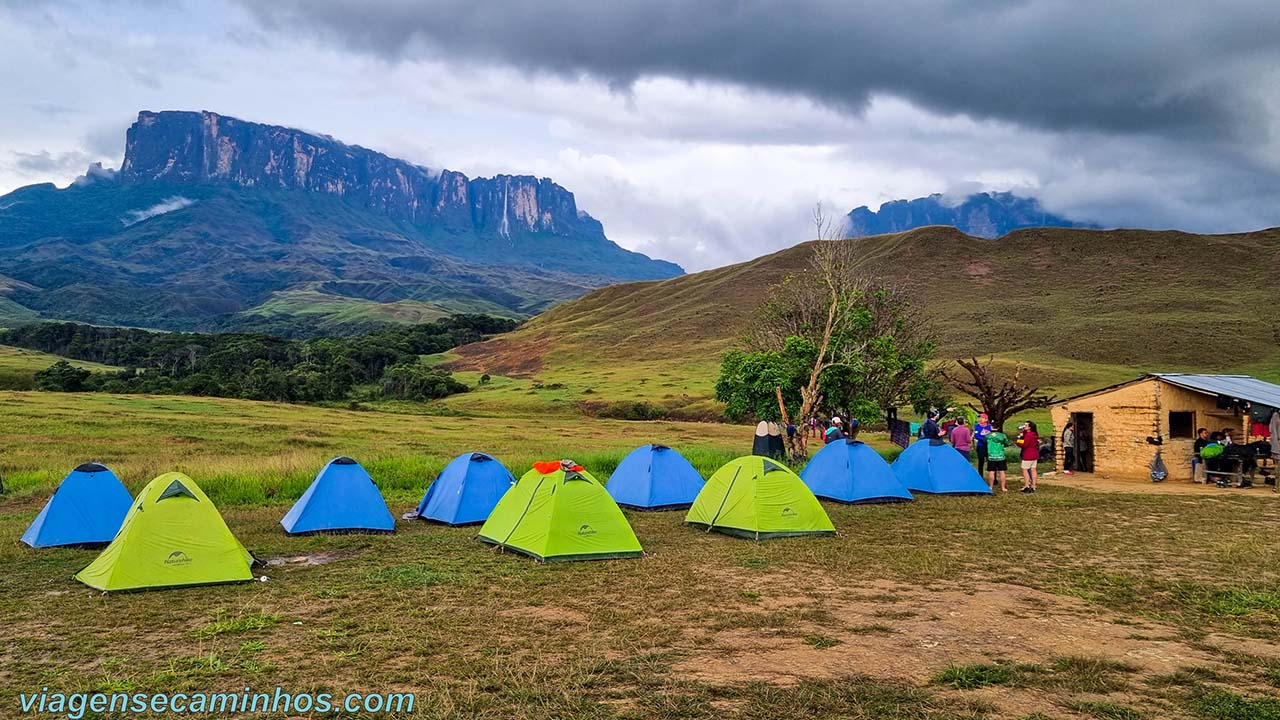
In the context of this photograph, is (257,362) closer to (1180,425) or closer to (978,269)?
(1180,425)

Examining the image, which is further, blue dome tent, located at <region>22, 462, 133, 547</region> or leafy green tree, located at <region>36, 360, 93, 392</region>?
leafy green tree, located at <region>36, 360, 93, 392</region>

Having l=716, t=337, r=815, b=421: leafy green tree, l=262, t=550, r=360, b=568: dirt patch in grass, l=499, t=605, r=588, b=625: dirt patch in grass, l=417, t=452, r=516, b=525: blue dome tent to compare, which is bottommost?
l=262, t=550, r=360, b=568: dirt patch in grass

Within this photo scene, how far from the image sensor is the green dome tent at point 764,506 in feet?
52.8

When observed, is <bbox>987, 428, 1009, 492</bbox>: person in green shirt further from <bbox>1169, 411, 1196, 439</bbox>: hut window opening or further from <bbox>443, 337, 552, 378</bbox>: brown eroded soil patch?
<bbox>443, 337, 552, 378</bbox>: brown eroded soil patch

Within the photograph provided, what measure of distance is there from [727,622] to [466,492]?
364 inches

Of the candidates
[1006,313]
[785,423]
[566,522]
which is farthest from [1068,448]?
[1006,313]

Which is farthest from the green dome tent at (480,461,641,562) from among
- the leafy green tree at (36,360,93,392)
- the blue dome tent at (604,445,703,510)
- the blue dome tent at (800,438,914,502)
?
the leafy green tree at (36,360,93,392)

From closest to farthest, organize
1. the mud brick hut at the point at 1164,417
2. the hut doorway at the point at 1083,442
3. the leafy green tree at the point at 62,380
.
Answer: the mud brick hut at the point at 1164,417 → the hut doorway at the point at 1083,442 → the leafy green tree at the point at 62,380

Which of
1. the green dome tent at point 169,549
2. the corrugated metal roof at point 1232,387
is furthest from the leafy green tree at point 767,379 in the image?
the green dome tent at point 169,549

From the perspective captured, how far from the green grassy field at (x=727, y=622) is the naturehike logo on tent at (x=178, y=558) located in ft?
1.67

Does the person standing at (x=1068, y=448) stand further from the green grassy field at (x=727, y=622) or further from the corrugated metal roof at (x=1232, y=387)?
the green grassy field at (x=727, y=622)

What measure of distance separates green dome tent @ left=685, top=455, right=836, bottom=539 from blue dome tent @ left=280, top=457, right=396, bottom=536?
22.8 feet

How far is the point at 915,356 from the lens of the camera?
39.5 metres

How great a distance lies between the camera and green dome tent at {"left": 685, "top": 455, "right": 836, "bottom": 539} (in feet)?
52.8
